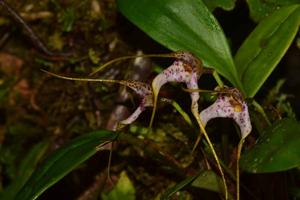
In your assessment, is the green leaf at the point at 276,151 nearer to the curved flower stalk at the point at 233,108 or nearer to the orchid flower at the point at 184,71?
the curved flower stalk at the point at 233,108

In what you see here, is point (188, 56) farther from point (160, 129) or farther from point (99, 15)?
point (99, 15)

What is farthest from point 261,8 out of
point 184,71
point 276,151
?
point 276,151

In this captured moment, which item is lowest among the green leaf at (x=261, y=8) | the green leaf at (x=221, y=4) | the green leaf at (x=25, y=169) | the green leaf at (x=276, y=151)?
the green leaf at (x=25, y=169)

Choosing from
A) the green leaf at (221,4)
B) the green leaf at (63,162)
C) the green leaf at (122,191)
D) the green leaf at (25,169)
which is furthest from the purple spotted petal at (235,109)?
the green leaf at (25,169)

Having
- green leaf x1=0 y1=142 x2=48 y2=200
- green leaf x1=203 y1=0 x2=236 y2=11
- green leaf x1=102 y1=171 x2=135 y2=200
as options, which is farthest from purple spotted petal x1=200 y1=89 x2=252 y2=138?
green leaf x1=0 y1=142 x2=48 y2=200

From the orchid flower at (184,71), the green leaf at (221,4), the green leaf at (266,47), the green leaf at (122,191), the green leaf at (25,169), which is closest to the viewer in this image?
the orchid flower at (184,71)

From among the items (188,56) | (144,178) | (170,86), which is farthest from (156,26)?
(144,178)

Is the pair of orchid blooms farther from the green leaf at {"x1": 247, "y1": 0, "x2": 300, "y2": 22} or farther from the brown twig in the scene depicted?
the brown twig
